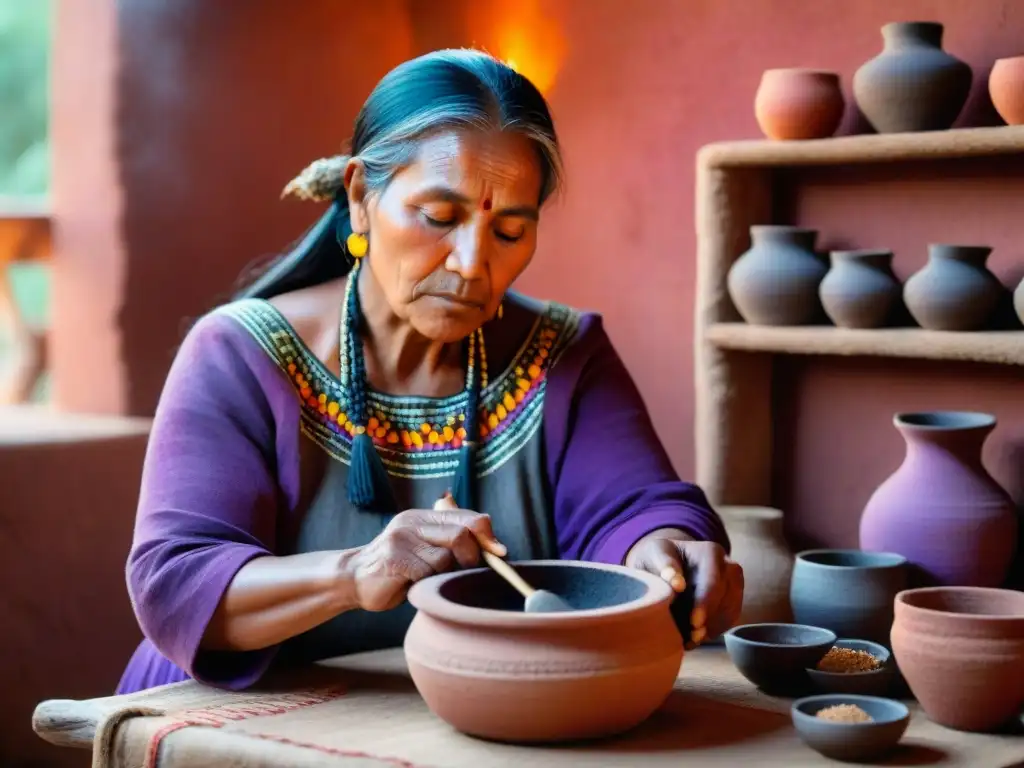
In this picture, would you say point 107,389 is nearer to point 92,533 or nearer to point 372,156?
point 92,533

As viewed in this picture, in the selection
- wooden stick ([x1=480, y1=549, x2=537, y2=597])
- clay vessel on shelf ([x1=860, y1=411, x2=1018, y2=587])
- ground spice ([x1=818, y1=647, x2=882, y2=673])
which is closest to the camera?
wooden stick ([x1=480, y1=549, x2=537, y2=597])

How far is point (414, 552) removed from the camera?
1854 mm

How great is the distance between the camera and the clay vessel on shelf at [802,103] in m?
3.19

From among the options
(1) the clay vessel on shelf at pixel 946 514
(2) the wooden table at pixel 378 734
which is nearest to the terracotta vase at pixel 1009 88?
(1) the clay vessel on shelf at pixel 946 514

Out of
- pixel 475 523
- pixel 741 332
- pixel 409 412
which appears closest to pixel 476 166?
pixel 409 412

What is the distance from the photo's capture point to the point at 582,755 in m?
1.67

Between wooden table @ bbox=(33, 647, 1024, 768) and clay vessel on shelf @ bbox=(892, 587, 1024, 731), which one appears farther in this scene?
clay vessel on shelf @ bbox=(892, 587, 1024, 731)

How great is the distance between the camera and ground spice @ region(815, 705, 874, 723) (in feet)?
5.56

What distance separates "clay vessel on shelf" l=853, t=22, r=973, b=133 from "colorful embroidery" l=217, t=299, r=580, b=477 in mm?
1124

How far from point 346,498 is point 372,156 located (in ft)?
1.66

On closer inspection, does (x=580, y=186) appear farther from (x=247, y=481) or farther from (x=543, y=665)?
(x=543, y=665)

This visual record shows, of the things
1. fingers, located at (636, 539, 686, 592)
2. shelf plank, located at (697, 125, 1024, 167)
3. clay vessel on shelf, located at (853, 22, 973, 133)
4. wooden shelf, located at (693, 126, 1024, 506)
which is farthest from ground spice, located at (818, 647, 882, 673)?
clay vessel on shelf, located at (853, 22, 973, 133)

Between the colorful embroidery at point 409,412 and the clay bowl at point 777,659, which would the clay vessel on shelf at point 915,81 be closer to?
the colorful embroidery at point 409,412

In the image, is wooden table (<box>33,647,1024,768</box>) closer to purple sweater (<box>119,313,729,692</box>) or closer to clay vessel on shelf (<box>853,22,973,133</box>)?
purple sweater (<box>119,313,729,692</box>)
